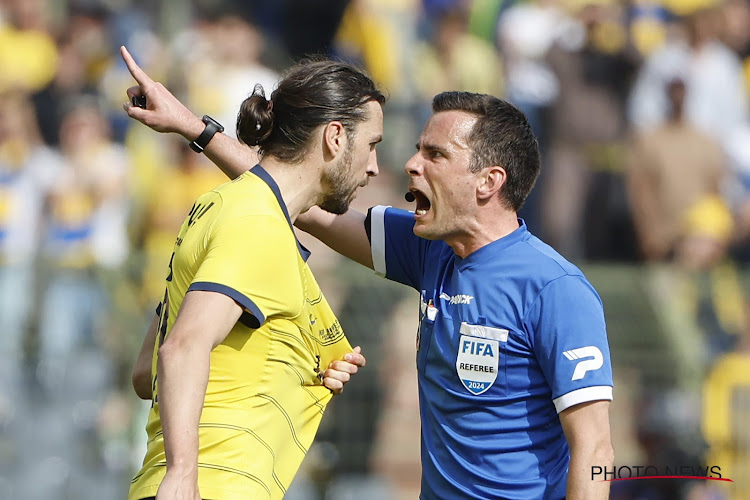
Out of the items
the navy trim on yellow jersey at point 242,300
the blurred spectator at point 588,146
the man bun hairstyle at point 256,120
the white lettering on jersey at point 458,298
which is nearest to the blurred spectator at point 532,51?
the blurred spectator at point 588,146

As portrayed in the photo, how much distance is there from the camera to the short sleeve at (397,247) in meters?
4.14

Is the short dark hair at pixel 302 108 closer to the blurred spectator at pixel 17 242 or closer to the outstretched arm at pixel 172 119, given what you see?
the outstretched arm at pixel 172 119

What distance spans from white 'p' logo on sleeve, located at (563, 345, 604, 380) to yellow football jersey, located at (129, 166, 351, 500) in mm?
839

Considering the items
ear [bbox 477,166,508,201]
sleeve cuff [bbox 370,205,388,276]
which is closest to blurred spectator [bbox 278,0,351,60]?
sleeve cuff [bbox 370,205,388,276]

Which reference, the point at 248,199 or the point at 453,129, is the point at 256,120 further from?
the point at 453,129

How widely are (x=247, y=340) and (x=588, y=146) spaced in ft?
23.5

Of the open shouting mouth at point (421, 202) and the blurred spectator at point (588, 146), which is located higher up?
the blurred spectator at point (588, 146)

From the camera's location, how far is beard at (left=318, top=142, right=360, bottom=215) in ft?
11.8

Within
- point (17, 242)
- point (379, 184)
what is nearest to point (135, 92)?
point (17, 242)

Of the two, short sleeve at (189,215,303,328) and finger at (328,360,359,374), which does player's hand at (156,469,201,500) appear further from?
finger at (328,360,359,374)

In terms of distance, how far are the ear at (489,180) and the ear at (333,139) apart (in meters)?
0.51

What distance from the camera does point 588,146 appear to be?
996 centimetres

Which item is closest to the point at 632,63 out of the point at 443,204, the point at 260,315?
the point at 443,204

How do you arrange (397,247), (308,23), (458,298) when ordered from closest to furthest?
(458,298)
(397,247)
(308,23)
